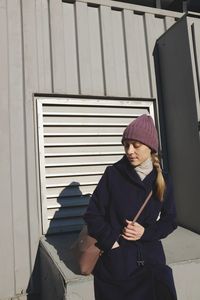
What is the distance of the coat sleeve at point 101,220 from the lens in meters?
2.19

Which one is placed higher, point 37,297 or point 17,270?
point 17,270

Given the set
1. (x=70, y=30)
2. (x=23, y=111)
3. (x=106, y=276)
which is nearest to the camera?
(x=106, y=276)

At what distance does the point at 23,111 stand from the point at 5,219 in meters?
1.21

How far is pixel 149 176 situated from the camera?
2.35 m

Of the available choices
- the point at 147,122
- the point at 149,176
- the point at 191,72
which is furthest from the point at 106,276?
the point at 191,72

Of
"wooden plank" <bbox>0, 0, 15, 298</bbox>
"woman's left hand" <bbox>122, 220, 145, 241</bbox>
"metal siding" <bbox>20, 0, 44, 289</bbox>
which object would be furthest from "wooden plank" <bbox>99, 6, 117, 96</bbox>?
"woman's left hand" <bbox>122, 220, 145, 241</bbox>

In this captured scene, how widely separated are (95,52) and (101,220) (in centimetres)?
274

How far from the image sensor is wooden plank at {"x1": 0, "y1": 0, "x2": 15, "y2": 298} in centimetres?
368

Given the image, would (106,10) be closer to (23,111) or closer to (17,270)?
(23,111)

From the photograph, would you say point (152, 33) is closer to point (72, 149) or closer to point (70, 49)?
point (70, 49)

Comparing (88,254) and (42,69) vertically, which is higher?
(42,69)

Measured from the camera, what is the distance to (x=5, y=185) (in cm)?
380

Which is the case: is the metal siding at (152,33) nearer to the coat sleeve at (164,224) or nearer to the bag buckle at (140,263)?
the coat sleeve at (164,224)

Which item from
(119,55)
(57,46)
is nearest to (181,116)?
(119,55)
